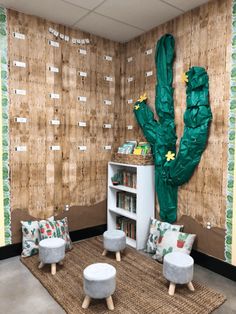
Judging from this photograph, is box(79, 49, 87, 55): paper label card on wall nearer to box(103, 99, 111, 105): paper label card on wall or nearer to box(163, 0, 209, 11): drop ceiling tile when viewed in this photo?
box(103, 99, 111, 105): paper label card on wall

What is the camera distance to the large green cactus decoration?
2678 mm

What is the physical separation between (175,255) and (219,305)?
50 centimetres

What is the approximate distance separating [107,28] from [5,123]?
69.9 inches

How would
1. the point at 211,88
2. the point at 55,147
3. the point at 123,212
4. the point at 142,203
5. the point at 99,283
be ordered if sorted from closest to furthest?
the point at 99,283 < the point at 211,88 < the point at 142,203 < the point at 55,147 < the point at 123,212

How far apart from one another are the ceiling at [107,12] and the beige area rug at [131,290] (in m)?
2.78

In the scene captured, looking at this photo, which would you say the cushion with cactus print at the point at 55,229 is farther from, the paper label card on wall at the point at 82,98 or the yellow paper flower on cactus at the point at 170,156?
the paper label card on wall at the point at 82,98

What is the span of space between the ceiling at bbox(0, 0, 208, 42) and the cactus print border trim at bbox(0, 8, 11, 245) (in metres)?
0.28

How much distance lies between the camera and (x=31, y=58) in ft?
9.95

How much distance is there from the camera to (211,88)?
2.67 m

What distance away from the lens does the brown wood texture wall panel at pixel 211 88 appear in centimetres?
256

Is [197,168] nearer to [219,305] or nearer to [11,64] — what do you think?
[219,305]

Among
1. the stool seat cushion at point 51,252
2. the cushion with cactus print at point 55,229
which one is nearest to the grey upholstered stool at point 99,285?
the stool seat cushion at point 51,252

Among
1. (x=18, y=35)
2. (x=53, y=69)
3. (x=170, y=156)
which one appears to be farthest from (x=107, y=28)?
(x=170, y=156)

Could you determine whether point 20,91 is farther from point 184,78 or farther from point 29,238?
point 184,78
